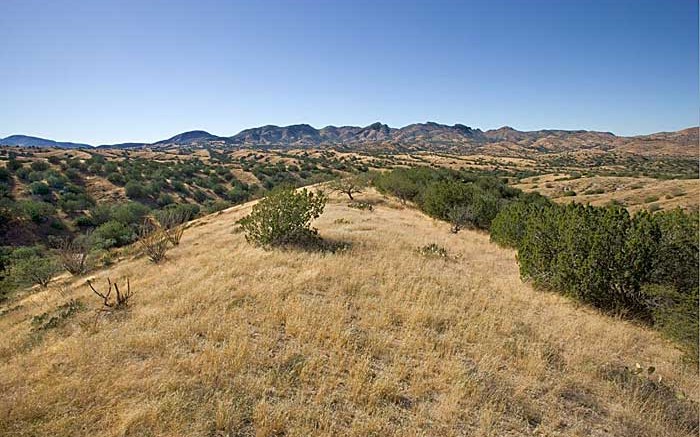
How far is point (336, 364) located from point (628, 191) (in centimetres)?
5790

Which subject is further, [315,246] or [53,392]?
[315,246]

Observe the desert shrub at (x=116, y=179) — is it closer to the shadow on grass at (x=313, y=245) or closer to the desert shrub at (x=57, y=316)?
the shadow on grass at (x=313, y=245)

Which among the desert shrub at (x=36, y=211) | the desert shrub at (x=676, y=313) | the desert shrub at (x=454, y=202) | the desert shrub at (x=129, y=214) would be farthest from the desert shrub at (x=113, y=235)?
the desert shrub at (x=676, y=313)

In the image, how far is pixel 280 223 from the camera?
12.8m

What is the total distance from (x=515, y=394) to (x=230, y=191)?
46.9 m

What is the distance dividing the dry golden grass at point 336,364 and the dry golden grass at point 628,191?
121ft

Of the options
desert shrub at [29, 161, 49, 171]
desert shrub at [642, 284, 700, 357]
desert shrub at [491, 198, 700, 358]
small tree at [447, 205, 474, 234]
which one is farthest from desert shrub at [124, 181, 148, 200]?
desert shrub at [642, 284, 700, 357]

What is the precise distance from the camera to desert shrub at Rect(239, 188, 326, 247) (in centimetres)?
1280

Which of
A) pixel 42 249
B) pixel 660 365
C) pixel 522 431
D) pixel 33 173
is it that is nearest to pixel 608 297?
pixel 660 365

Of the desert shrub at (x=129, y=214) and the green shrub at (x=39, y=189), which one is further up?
the green shrub at (x=39, y=189)

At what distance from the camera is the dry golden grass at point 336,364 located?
4.22 m

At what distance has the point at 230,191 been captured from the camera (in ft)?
156

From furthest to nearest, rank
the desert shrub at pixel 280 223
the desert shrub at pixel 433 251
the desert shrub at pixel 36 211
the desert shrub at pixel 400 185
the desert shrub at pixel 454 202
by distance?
the desert shrub at pixel 400 185
the desert shrub at pixel 36 211
the desert shrub at pixel 454 202
the desert shrub at pixel 280 223
the desert shrub at pixel 433 251

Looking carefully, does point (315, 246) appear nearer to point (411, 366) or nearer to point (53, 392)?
point (411, 366)
